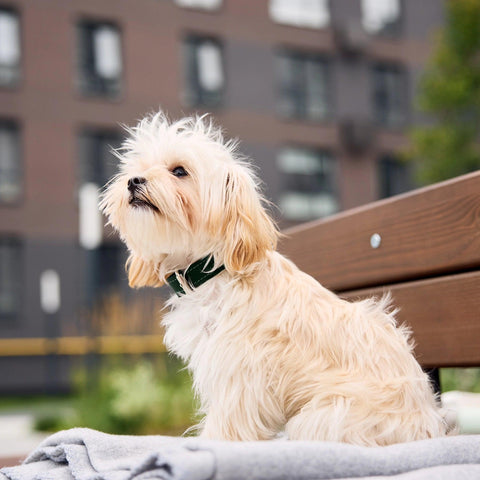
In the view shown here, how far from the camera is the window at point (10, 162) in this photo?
17062 millimetres

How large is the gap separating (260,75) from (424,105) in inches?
251

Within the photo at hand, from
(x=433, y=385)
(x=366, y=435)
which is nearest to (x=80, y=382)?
(x=433, y=385)

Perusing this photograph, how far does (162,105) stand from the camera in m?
18.3

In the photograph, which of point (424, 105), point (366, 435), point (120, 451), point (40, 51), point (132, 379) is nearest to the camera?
point (366, 435)

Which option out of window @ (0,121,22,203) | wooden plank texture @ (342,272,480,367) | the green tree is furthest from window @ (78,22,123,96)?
wooden plank texture @ (342,272,480,367)

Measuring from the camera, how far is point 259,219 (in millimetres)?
1942

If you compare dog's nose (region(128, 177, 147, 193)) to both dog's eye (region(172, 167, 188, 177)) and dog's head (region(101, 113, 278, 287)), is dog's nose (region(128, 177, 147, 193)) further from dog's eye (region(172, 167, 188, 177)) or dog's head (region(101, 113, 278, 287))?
dog's eye (region(172, 167, 188, 177))

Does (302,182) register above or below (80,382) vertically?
above

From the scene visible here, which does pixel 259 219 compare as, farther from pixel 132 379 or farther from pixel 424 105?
pixel 424 105

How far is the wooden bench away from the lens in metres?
2.04

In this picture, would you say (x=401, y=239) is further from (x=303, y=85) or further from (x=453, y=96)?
(x=303, y=85)

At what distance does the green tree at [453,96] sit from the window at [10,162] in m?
8.76

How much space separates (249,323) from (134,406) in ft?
18.6

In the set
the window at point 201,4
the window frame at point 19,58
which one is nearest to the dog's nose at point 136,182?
the window frame at point 19,58
